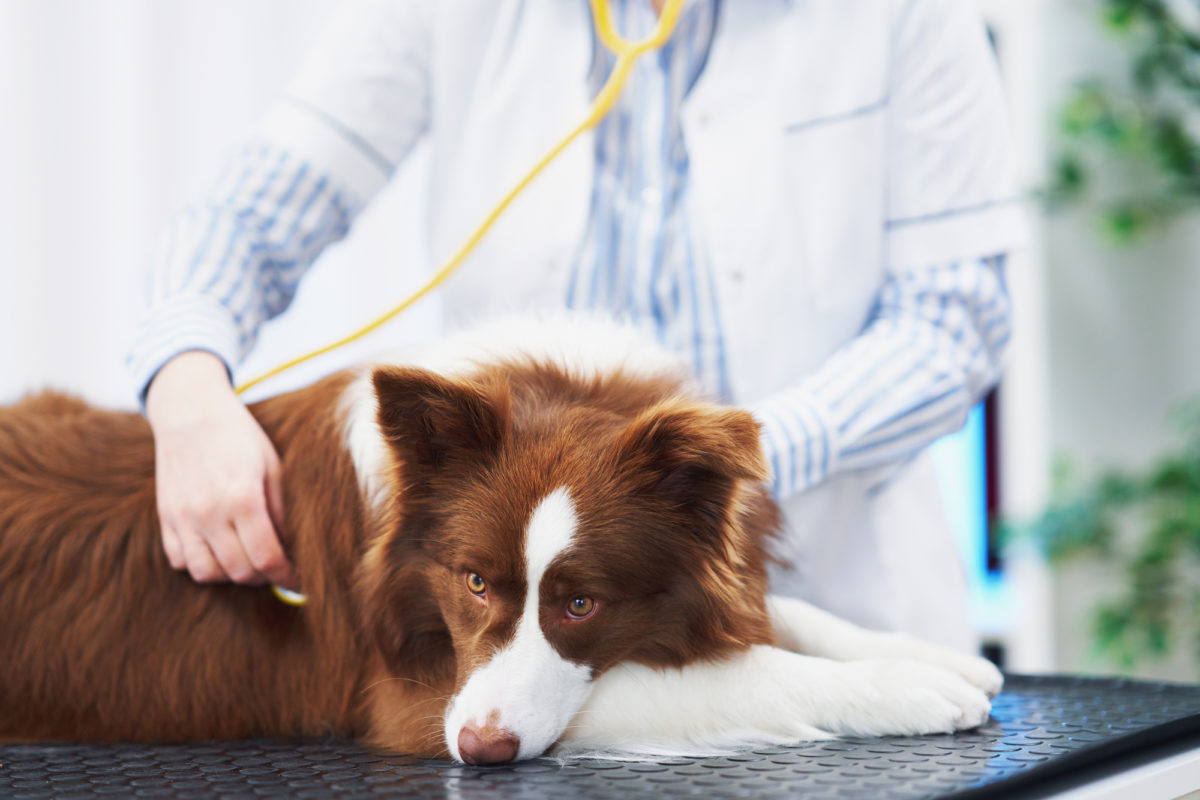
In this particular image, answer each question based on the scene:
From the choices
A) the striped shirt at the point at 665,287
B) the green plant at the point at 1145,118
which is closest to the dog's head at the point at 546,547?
the striped shirt at the point at 665,287

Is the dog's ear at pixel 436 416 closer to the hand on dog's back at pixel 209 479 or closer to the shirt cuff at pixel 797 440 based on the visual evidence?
the hand on dog's back at pixel 209 479

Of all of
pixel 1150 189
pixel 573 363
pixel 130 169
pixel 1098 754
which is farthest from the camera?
pixel 1150 189

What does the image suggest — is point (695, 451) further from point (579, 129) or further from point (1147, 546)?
point (1147, 546)

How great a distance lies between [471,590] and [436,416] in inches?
8.1

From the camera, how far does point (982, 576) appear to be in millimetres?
3848

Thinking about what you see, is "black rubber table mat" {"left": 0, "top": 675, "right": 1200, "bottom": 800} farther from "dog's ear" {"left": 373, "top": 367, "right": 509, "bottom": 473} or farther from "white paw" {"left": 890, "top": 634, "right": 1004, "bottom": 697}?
"dog's ear" {"left": 373, "top": 367, "right": 509, "bottom": 473}

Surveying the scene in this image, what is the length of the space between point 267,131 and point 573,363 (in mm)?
684

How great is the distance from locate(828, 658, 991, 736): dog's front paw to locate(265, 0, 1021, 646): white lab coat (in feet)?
1.25

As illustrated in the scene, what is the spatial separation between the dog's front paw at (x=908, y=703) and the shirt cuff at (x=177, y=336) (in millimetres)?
915

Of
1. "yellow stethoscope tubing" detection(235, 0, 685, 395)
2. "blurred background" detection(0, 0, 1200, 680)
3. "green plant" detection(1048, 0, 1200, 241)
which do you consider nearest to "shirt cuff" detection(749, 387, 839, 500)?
"yellow stethoscope tubing" detection(235, 0, 685, 395)

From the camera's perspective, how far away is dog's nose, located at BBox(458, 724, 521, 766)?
105cm

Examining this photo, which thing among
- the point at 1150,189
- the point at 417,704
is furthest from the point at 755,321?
the point at 1150,189

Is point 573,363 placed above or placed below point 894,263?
below

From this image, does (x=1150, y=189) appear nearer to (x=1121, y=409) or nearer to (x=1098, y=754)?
(x=1121, y=409)
